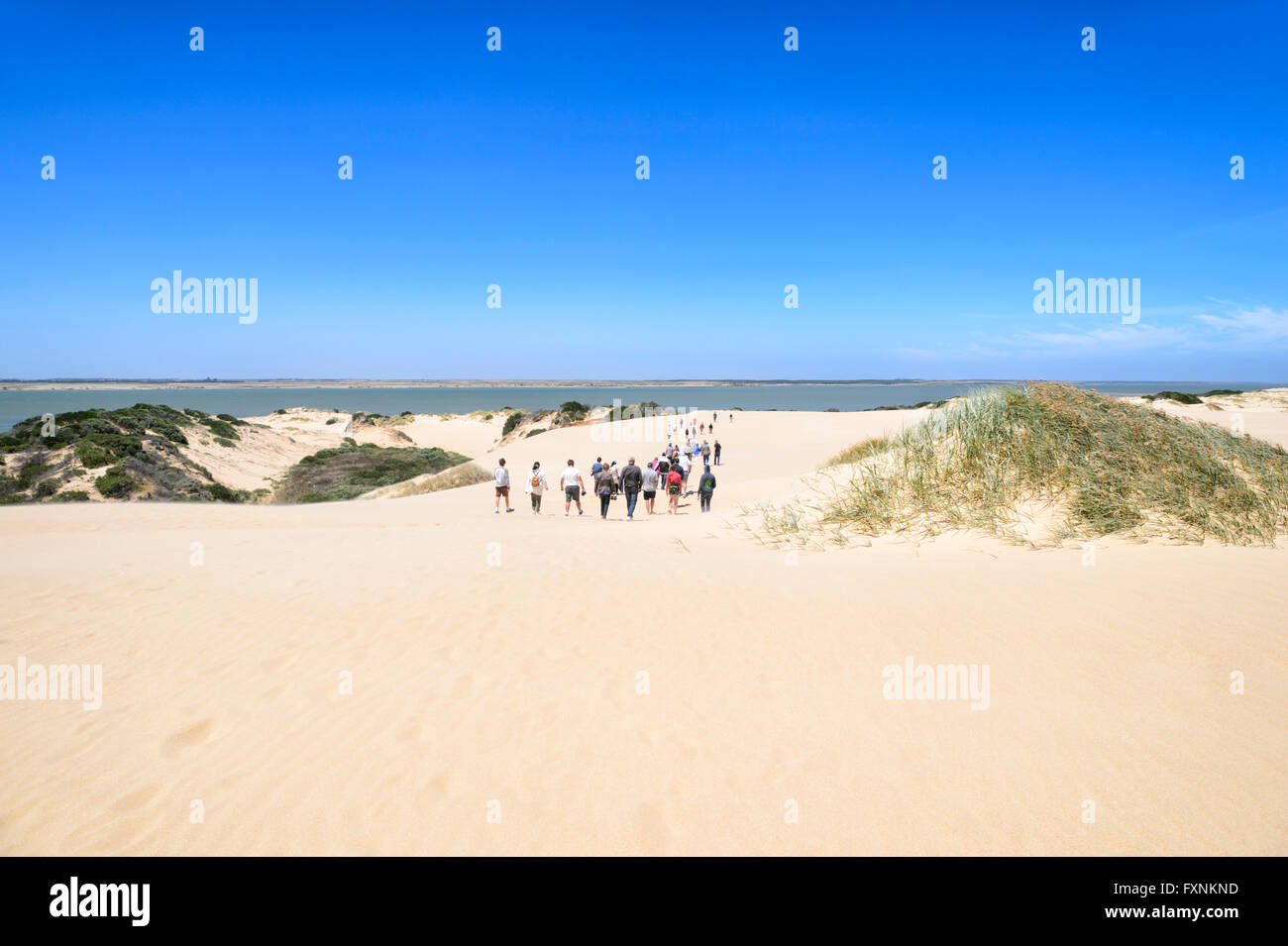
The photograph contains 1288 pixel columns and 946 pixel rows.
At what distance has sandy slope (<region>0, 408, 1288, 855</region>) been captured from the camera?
11.4 ft

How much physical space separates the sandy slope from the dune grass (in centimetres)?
82

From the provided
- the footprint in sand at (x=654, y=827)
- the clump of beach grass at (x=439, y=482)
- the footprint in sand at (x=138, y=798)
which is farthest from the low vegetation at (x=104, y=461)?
the footprint in sand at (x=654, y=827)

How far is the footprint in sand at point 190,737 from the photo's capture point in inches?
170

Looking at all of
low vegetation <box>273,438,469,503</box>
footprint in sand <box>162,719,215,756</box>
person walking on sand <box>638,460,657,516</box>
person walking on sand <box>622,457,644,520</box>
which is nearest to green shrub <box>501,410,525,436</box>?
low vegetation <box>273,438,469,503</box>

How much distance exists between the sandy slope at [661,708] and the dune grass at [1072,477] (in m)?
0.82

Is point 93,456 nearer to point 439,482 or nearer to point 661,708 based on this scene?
point 439,482

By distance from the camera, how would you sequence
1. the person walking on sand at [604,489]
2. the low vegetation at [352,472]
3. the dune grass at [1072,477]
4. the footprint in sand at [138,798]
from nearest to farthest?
the footprint in sand at [138,798] → the dune grass at [1072,477] → the person walking on sand at [604,489] → the low vegetation at [352,472]

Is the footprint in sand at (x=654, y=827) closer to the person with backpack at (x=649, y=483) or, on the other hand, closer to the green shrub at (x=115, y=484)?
the person with backpack at (x=649, y=483)

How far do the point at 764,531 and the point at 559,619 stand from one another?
191 inches

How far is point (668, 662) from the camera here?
5.54 meters

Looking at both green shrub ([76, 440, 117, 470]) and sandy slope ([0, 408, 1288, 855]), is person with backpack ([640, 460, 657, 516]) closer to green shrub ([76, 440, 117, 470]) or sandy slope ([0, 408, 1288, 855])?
sandy slope ([0, 408, 1288, 855])

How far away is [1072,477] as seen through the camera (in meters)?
9.02
